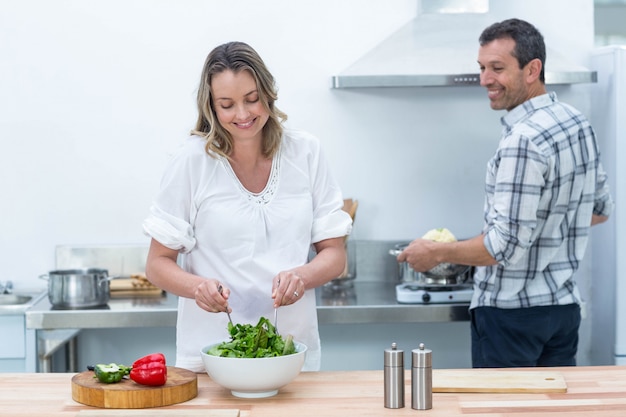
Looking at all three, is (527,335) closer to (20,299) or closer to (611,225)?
(611,225)

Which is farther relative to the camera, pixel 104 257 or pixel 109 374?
pixel 104 257

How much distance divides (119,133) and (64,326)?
0.92 metres

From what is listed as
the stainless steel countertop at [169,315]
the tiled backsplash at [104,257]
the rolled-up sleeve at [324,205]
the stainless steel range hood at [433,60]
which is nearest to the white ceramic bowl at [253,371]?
the rolled-up sleeve at [324,205]

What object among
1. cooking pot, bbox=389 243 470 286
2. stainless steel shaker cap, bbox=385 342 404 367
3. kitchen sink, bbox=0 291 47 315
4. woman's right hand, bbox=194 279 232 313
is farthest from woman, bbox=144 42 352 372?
kitchen sink, bbox=0 291 47 315

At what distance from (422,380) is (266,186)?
0.76 m

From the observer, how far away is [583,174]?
2.98 meters

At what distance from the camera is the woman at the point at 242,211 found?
2.37 m

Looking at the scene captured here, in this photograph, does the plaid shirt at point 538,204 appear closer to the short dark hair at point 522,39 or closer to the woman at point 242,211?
the short dark hair at point 522,39

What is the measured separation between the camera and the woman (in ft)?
Answer: 7.76

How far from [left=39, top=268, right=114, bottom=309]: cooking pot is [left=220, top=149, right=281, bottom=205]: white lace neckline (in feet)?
3.96

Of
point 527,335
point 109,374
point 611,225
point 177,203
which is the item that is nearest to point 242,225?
point 177,203

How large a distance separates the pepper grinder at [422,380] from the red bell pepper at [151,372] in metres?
0.54

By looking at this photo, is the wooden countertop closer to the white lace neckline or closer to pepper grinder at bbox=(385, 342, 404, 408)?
pepper grinder at bbox=(385, 342, 404, 408)

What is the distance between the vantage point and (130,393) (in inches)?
78.2
